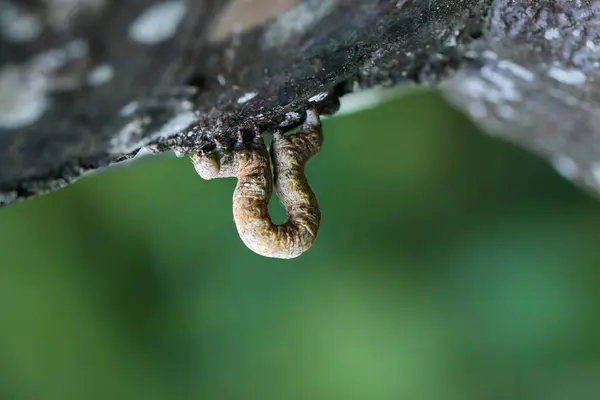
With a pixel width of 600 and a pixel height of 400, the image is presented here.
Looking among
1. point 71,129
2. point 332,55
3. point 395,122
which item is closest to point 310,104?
point 332,55

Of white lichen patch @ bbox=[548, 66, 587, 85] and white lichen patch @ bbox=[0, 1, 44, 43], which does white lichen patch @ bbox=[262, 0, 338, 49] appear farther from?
white lichen patch @ bbox=[548, 66, 587, 85]

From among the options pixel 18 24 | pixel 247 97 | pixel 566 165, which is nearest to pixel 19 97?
pixel 18 24

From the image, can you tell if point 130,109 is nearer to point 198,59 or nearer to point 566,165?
point 198,59

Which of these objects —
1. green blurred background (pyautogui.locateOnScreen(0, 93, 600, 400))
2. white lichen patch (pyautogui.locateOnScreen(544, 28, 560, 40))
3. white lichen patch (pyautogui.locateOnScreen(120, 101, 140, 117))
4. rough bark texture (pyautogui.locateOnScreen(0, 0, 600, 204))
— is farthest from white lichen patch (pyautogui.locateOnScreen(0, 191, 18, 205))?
green blurred background (pyautogui.locateOnScreen(0, 93, 600, 400))

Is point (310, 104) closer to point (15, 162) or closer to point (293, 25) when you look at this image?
point (293, 25)

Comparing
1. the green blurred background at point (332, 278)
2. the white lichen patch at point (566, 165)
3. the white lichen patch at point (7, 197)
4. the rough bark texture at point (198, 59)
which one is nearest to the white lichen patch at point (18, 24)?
the rough bark texture at point (198, 59)

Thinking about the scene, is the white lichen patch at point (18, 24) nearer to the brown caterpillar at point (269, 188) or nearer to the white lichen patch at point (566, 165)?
the brown caterpillar at point (269, 188)
